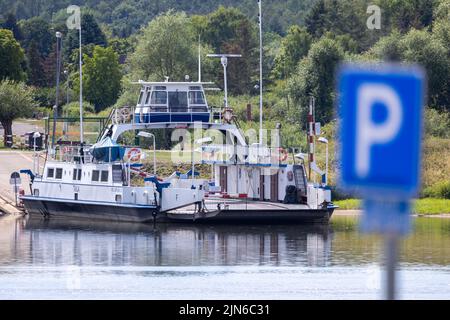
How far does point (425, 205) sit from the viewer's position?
184 ft

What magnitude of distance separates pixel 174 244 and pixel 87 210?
10.9 meters

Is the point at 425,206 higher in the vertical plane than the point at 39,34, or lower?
lower

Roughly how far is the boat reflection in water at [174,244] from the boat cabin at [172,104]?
229 inches

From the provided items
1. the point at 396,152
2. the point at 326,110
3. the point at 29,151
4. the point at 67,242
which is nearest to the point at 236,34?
the point at 326,110

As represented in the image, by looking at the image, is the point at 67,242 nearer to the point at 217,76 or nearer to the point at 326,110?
the point at 326,110

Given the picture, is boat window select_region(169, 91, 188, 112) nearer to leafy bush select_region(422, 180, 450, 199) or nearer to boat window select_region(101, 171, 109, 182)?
boat window select_region(101, 171, 109, 182)

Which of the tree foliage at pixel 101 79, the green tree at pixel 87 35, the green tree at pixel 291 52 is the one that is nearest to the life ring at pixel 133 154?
the tree foliage at pixel 101 79

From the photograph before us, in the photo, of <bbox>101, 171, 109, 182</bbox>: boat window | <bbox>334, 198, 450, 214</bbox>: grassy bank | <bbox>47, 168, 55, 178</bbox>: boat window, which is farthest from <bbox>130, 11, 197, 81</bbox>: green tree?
<bbox>101, 171, 109, 182</bbox>: boat window

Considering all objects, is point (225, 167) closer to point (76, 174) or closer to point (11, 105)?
point (76, 174)

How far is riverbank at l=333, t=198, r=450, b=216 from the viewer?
54906 mm

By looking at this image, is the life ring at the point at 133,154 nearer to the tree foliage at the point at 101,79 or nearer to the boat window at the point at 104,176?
the boat window at the point at 104,176

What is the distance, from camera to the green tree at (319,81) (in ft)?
265

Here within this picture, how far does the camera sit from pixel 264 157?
5169cm

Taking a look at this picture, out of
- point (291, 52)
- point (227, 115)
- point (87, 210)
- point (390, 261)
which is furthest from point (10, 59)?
point (390, 261)
